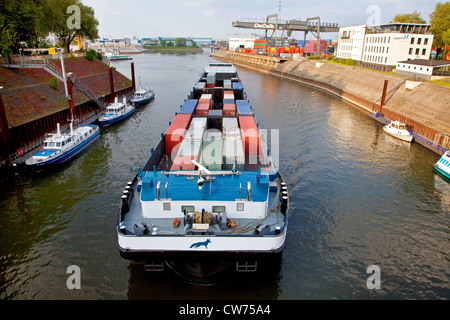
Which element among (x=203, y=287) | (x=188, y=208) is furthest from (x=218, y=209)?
(x=203, y=287)

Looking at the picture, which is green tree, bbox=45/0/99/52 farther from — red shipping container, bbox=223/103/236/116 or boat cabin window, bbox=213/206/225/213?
boat cabin window, bbox=213/206/225/213

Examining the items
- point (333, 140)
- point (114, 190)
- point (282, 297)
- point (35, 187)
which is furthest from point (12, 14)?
point (282, 297)

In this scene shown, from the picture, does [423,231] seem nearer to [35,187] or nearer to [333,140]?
[333,140]

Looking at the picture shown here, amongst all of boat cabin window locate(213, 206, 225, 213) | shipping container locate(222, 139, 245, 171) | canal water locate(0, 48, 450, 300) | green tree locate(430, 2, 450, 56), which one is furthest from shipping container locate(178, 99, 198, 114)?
green tree locate(430, 2, 450, 56)

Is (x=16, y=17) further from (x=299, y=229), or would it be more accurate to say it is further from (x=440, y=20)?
(x=440, y=20)

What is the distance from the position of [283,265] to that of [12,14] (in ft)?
175

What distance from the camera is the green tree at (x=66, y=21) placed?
63.9m

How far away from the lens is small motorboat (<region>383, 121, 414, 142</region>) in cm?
3954

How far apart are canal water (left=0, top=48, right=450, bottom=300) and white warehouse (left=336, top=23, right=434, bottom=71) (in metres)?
43.5

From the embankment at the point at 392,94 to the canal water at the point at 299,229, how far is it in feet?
18.8

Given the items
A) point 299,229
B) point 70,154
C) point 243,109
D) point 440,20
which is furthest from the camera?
point 440,20

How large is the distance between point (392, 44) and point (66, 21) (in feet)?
260

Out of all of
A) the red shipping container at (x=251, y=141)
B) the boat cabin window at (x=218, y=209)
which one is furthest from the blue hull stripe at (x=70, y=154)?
the boat cabin window at (x=218, y=209)

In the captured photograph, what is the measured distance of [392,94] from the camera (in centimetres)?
5534
